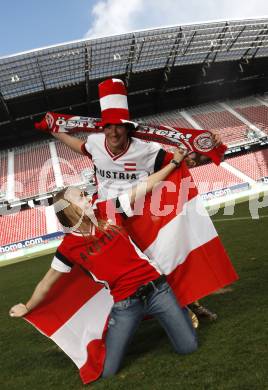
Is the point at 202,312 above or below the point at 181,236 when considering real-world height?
below

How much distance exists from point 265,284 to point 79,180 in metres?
25.6

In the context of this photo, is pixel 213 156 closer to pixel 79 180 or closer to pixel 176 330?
pixel 176 330

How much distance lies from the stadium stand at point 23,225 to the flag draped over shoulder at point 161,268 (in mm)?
21355

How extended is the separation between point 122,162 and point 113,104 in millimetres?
591

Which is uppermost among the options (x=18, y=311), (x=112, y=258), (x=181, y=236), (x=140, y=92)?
(x=140, y=92)

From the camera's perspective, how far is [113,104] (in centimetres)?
356

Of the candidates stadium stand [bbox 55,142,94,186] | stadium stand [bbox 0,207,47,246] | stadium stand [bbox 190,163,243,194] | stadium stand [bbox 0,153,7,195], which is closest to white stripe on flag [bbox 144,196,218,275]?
stadium stand [bbox 0,207,47,246]

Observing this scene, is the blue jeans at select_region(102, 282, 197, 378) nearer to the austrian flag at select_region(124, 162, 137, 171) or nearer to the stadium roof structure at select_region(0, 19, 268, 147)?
the austrian flag at select_region(124, 162, 137, 171)

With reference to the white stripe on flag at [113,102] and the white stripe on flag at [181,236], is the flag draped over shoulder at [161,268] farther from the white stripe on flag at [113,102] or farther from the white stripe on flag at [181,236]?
the white stripe on flag at [113,102]

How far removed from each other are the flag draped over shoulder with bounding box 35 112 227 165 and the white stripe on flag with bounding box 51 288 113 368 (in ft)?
4.92

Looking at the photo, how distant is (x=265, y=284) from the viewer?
5.29 meters

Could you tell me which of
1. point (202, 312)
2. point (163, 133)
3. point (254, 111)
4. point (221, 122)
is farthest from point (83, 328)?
point (254, 111)

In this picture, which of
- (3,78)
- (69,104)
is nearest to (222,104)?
(69,104)

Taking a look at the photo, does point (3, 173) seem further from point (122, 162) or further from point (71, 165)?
point (122, 162)
